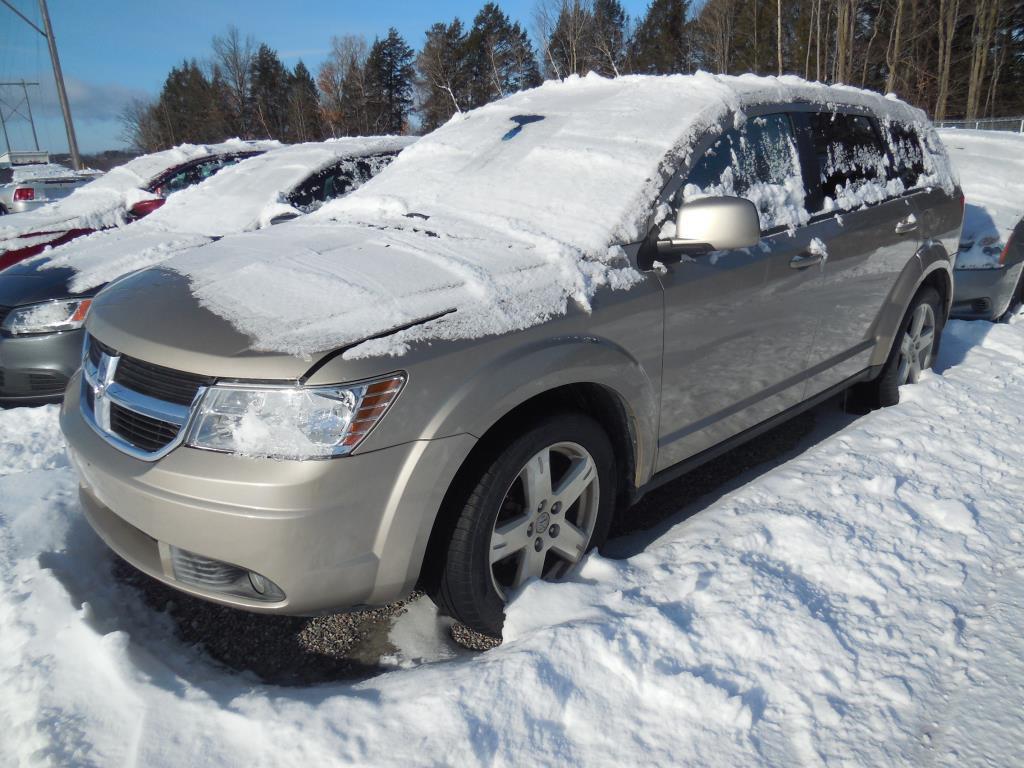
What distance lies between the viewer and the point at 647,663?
2.08 meters

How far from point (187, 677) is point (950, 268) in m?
4.64

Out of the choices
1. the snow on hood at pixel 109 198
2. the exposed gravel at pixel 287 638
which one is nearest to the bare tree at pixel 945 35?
the snow on hood at pixel 109 198

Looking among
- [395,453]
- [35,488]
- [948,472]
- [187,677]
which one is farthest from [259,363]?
[948,472]

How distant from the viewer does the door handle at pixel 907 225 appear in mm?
3970

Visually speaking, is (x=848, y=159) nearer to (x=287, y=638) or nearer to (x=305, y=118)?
(x=287, y=638)

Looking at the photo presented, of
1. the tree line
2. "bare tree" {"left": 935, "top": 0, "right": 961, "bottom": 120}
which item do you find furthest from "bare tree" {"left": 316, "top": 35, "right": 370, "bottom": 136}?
"bare tree" {"left": 935, "top": 0, "right": 961, "bottom": 120}

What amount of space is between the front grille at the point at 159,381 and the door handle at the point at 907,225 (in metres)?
3.61

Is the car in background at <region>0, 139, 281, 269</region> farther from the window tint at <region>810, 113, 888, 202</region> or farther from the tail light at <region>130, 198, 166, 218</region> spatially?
the window tint at <region>810, 113, 888, 202</region>

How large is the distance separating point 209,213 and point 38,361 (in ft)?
6.58

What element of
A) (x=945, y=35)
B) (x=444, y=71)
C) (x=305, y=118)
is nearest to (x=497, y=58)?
(x=444, y=71)

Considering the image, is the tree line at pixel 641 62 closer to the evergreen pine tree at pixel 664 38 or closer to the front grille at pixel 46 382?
the evergreen pine tree at pixel 664 38

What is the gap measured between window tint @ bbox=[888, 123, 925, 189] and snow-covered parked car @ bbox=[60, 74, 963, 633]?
0.53 meters

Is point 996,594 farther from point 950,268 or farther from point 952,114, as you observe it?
point 952,114

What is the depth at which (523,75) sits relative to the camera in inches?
1355
